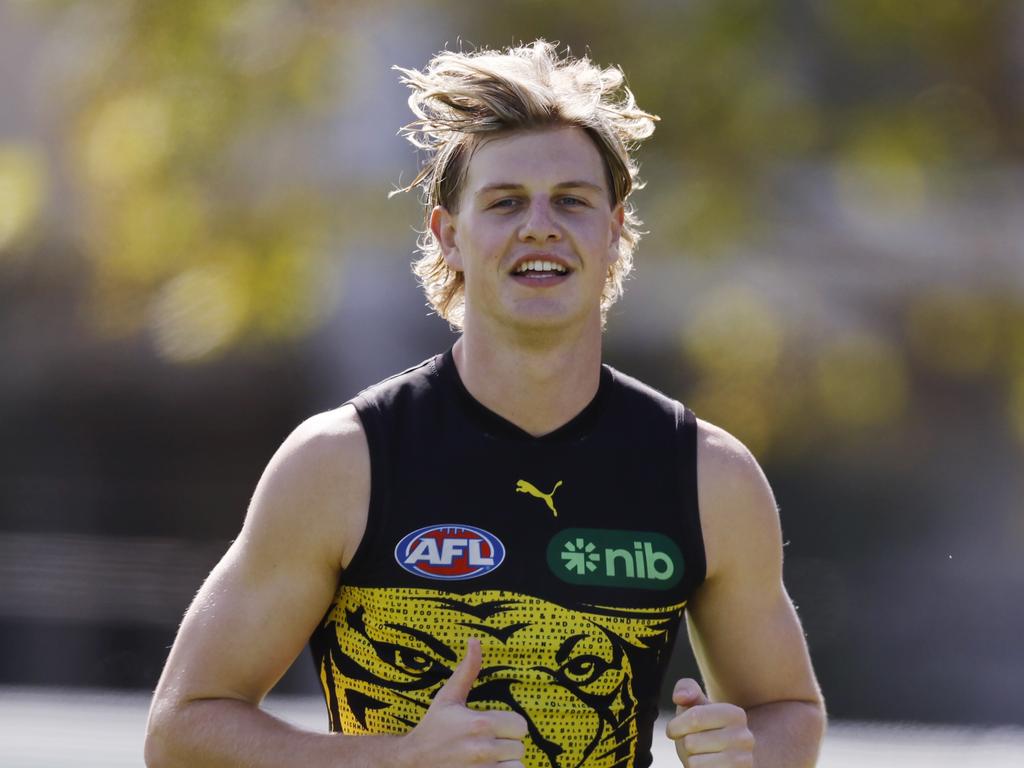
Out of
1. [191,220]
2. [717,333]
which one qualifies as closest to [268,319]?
[191,220]

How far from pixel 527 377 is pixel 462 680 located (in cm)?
69

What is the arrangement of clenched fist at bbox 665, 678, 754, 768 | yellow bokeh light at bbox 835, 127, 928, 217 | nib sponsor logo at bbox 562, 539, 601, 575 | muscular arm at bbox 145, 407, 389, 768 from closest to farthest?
1. clenched fist at bbox 665, 678, 754, 768
2. muscular arm at bbox 145, 407, 389, 768
3. nib sponsor logo at bbox 562, 539, 601, 575
4. yellow bokeh light at bbox 835, 127, 928, 217

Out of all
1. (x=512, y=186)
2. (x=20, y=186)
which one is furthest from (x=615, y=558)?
(x=20, y=186)

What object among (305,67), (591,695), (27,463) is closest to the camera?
(591,695)

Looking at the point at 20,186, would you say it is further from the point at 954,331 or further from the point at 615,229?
the point at 615,229

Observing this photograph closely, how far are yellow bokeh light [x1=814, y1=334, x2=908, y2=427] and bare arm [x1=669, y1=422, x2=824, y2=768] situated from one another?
554cm

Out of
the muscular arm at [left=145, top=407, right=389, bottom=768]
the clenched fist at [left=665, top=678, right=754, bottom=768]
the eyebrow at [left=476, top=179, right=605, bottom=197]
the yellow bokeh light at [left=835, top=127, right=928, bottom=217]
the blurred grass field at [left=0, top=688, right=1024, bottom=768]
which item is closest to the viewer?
the clenched fist at [left=665, top=678, right=754, bottom=768]

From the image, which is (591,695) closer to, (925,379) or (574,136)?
(574,136)

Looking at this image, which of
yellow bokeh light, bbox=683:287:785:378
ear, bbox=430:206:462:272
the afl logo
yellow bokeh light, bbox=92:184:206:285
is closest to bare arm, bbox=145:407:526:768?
the afl logo

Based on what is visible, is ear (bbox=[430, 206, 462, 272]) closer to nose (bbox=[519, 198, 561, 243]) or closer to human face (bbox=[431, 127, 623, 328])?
human face (bbox=[431, 127, 623, 328])

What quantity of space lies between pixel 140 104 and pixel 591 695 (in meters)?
6.50

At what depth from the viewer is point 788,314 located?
8367 mm

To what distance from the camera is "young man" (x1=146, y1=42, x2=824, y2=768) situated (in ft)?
8.84

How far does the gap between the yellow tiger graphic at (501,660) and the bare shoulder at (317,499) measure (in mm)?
134
